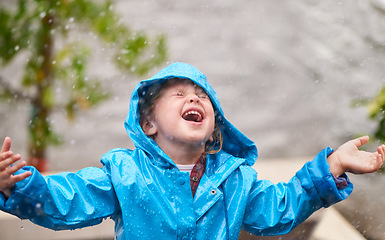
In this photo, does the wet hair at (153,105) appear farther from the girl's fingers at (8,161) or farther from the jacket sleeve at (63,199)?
the girl's fingers at (8,161)

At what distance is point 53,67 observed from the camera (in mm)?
4020

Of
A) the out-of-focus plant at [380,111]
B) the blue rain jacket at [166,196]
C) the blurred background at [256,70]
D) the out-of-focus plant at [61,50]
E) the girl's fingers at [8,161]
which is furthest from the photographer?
the blurred background at [256,70]

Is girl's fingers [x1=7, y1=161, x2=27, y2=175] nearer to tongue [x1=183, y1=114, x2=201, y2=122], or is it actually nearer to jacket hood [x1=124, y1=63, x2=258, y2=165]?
jacket hood [x1=124, y1=63, x2=258, y2=165]

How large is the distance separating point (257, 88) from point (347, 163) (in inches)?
137

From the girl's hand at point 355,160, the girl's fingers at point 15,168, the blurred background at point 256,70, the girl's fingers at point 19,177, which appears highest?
the girl's fingers at point 15,168

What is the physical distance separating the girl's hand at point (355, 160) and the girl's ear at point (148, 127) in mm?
609

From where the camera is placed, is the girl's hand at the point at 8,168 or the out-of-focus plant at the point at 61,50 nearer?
the girl's hand at the point at 8,168

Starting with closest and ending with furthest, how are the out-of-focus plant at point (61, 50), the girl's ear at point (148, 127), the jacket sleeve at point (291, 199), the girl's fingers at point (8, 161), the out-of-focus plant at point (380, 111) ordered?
the girl's fingers at point (8, 161), the jacket sleeve at point (291, 199), the girl's ear at point (148, 127), the out-of-focus plant at point (380, 111), the out-of-focus plant at point (61, 50)

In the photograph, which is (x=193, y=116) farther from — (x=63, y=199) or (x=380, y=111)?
(x=380, y=111)

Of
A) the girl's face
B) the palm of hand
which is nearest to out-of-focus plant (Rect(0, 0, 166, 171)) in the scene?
the girl's face

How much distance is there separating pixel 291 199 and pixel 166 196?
1.42 ft

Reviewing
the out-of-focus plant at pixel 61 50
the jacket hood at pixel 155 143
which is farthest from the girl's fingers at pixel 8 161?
the out-of-focus plant at pixel 61 50

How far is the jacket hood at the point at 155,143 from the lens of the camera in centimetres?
198

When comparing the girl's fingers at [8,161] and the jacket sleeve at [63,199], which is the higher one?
the girl's fingers at [8,161]
